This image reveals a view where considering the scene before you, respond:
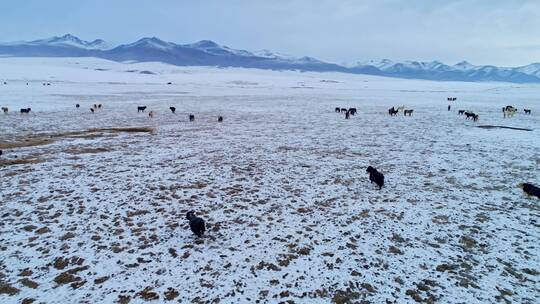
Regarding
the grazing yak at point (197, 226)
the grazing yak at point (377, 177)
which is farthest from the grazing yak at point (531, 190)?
the grazing yak at point (197, 226)

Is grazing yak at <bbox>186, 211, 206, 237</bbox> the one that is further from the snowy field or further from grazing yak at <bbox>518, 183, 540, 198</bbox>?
grazing yak at <bbox>518, 183, 540, 198</bbox>

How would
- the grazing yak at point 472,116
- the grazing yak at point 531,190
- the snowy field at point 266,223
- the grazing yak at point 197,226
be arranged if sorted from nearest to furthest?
the snowy field at point 266,223 → the grazing yak at point 197,226 → the grazing yak at point 531,190 → the grazing yak at point 472,116

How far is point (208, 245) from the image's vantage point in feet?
24.4

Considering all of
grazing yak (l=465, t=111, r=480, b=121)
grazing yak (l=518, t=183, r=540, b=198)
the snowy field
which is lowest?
the snowy field

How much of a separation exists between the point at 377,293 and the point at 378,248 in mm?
1585

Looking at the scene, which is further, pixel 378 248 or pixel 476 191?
pixel 476 191

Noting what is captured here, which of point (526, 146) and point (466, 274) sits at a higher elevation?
point (526, 146)

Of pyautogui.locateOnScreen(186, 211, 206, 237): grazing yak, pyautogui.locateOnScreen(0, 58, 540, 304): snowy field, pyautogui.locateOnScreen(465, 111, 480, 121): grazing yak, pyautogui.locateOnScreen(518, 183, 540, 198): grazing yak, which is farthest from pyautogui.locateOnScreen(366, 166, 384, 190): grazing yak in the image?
pyautogui.locateOnScreen(465, 111, 480, 121): grazing yak

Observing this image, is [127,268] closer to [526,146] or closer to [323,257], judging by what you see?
[323,257]

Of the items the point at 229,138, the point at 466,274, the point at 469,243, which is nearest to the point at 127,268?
the point at 466,274

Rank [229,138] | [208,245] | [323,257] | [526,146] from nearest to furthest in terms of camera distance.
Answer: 1. [323,257]
2. [208,245]
3. [526,146]
4. [229,138]

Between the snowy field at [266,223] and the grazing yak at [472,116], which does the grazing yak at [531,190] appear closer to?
the snowy field at [266,223]

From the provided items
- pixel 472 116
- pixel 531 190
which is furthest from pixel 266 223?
pixel 472 116

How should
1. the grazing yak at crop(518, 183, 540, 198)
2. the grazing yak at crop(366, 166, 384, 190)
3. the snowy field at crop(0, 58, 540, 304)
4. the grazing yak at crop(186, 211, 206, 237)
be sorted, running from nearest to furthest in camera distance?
the snowy field at crop(0, 58, 540, 304) < the grazing yak at crop(186, 211, 206, 237) < the grazing yak at crop(518, 183, 540, 198) < the grazing yak at crop(366, 166, 384, 190)
